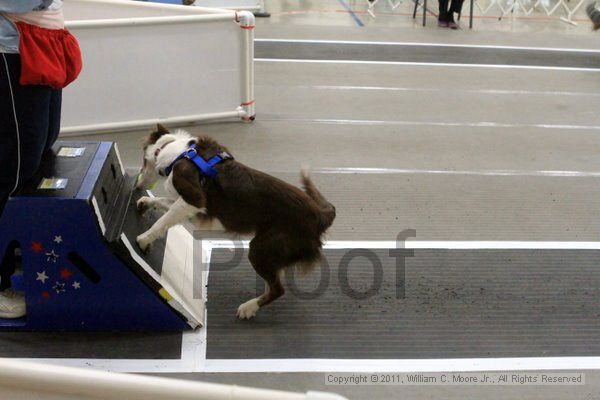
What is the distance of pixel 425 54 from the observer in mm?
8844

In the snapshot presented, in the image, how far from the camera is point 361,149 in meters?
5.73

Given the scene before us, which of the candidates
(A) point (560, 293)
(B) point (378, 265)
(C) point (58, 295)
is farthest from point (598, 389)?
(C) point (58, 295)

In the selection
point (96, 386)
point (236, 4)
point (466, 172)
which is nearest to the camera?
point (96, 386)

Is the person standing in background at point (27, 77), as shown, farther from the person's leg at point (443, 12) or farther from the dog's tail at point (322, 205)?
the person's leg at point (443, 12)

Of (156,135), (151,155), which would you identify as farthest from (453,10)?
(151,155)

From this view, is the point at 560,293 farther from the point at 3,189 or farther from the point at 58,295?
the point at 3,189

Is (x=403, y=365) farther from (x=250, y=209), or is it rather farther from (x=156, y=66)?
(x=156, y=66)

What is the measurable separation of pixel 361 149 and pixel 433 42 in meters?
A: 4.50

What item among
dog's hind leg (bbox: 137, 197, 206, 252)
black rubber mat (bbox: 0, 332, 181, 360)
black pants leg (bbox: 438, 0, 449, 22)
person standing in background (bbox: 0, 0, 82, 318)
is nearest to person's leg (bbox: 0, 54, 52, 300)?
person standing in background (bbox: 0, 0, 82, 318)

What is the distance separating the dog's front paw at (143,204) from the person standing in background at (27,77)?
60 centimetres

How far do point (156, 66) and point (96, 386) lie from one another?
4794 mm

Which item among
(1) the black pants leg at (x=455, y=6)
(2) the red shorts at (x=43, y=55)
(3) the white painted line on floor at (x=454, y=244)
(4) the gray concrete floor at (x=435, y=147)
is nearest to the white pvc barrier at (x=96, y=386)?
(4) the gray concrete floor at (x=435, y=147)

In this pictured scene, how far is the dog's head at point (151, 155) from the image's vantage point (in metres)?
3.29

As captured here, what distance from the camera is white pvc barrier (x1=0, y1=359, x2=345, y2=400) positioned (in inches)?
50.6
